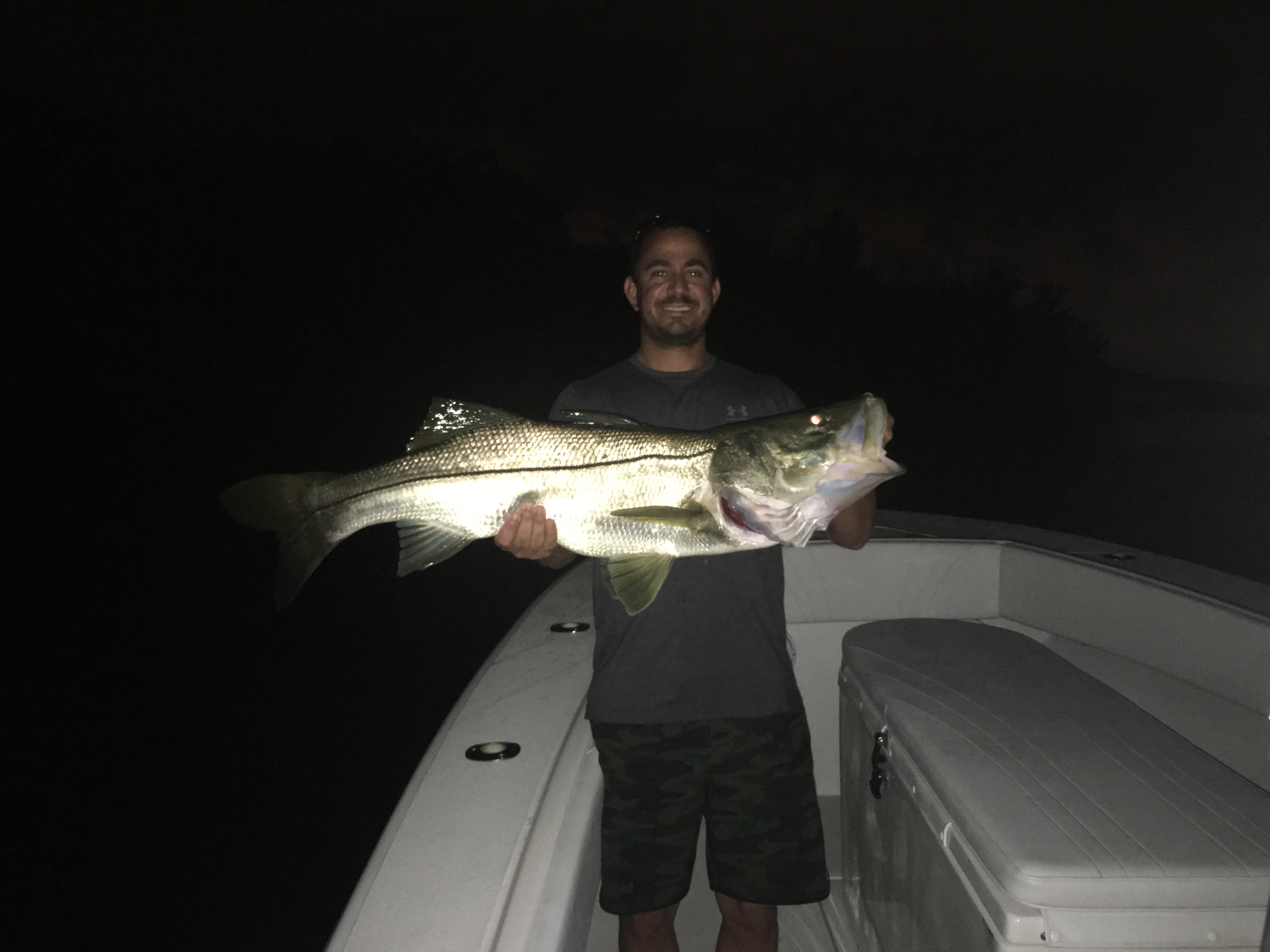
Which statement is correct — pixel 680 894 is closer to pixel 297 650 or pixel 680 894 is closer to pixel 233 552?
pixel 297 650

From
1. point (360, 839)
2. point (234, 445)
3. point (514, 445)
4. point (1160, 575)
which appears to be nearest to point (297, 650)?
point (360, 839)

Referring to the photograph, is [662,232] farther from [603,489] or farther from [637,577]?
[637,577]

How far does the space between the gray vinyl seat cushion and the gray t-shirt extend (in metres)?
0.35

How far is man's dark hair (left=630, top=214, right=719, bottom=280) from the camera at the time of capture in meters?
2.86

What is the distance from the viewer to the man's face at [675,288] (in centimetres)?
271

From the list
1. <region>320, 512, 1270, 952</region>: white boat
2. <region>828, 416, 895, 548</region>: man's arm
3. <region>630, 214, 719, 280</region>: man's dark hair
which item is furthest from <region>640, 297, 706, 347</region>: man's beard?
<region>320, 512, 1270, 952</region>: white boat

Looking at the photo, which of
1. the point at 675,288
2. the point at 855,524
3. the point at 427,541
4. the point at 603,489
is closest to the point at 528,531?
the point at 603,489

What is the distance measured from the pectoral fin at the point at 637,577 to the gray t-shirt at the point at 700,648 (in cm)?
10

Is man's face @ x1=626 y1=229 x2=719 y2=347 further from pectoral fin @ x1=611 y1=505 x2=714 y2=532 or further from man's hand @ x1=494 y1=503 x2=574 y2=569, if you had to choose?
man's hand @ x1=494 y1=503 x2=574 y2=569

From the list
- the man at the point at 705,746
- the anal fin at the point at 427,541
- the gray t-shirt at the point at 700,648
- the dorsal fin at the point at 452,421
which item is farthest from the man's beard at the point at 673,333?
the anal fin at the point at 427,541

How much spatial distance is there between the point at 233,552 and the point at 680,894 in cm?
1760

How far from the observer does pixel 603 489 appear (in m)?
2.54

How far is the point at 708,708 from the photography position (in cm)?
246

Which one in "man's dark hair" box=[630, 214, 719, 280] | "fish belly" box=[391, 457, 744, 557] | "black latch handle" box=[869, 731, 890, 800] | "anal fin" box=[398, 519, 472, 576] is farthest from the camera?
"man's dark hair" box=[630, 214, 719, 280]
